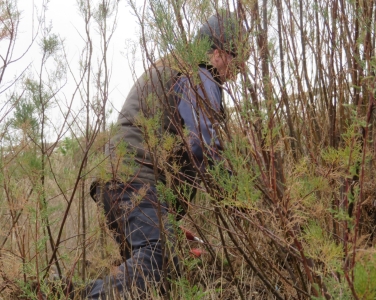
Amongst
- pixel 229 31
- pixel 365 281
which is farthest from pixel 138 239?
pixel 365 281

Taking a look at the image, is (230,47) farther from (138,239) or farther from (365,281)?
(138,239)

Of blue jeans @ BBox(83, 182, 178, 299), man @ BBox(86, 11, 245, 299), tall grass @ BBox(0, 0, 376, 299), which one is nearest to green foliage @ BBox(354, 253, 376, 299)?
tall grass @ BBox(0, 0, 376, 299)

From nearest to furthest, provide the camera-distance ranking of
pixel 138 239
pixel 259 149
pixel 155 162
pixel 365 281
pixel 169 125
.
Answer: pixel 365 281, pixel 259 149, pixel 155 162, pixel 169 125, pixel 138 239

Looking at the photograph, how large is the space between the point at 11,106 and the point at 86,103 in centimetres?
39

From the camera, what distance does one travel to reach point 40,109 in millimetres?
2674

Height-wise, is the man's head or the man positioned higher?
the man's head

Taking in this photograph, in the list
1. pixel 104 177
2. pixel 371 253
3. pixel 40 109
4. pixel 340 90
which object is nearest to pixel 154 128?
pixel 104 177

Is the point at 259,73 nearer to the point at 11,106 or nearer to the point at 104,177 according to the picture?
the point at 104,177

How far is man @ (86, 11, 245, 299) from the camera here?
7.77 feet

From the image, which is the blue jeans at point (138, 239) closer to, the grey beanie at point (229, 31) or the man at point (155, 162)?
the man at point (155, 162)

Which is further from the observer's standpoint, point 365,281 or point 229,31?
point 229,31

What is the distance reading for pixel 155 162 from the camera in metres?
2.35

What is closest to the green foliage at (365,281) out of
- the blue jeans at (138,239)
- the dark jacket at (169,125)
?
the dark jacket at (169,125)

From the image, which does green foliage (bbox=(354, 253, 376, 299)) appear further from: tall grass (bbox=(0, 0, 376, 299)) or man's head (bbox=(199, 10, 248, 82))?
man's head (bbox=(199, 10, 248, 82))
